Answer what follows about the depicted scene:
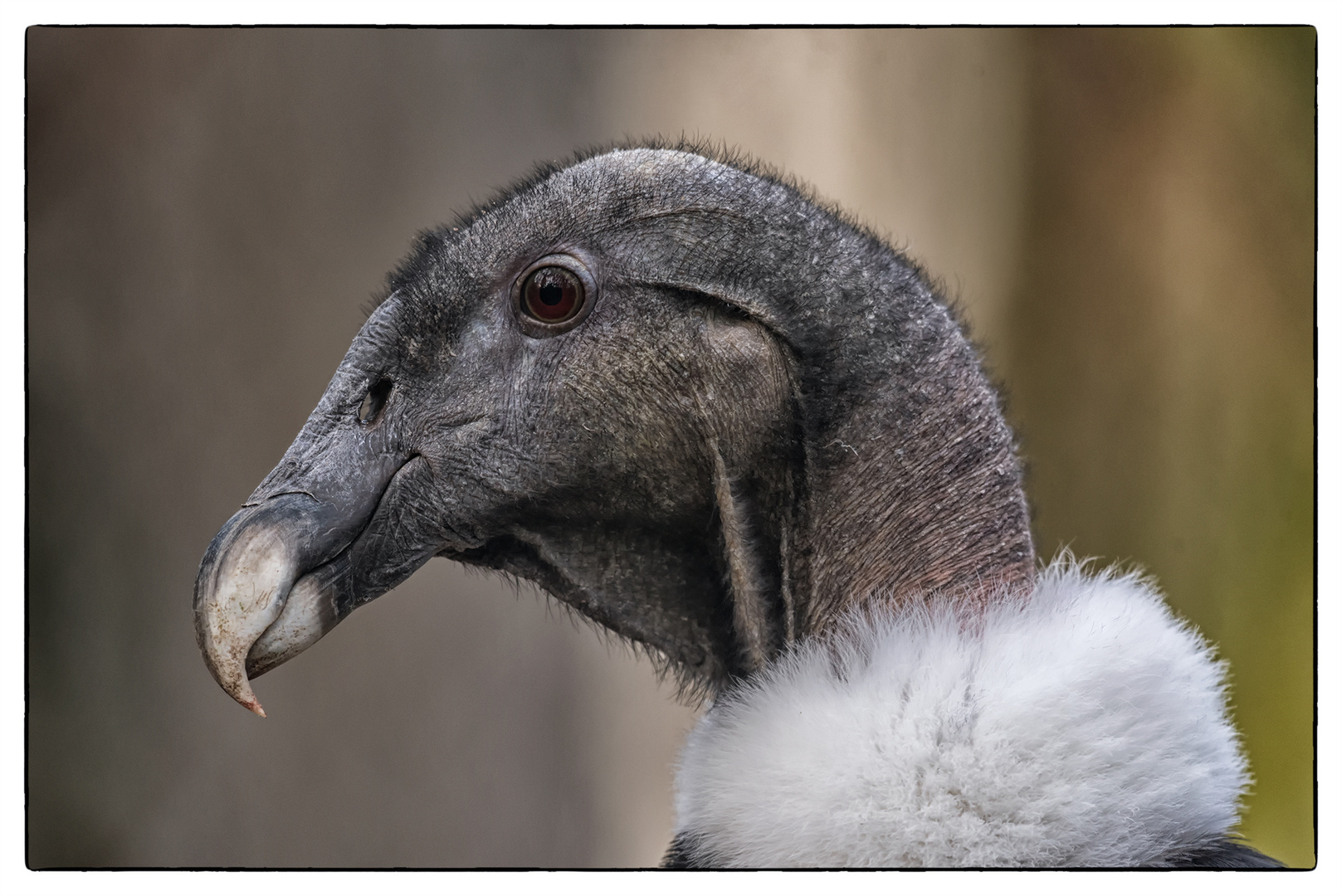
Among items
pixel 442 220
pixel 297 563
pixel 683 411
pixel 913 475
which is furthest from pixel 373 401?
pixel 442 220

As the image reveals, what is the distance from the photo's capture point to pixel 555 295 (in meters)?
1.84

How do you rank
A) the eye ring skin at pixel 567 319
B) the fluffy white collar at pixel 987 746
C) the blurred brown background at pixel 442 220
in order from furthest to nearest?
the blurred brown background at pixel 442 220 < the eye ring skin at pixel 567 319 < the fluffy white collar at pixel 987 746

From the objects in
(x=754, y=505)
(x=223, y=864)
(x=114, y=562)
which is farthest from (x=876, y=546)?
(x=114, y=562)

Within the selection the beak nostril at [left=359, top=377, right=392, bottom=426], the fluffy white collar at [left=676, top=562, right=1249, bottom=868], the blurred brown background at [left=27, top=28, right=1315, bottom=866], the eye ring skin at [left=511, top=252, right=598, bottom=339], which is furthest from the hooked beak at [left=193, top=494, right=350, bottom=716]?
the blurred brown background at [left=27, top=28, right=1315, bottom=866]

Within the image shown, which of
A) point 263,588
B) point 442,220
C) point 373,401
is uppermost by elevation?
point 442,220

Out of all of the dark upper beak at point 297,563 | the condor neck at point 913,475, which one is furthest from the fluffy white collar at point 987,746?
the dark upper beak at point 297,563

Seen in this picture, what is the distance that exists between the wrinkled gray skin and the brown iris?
24 millimetres

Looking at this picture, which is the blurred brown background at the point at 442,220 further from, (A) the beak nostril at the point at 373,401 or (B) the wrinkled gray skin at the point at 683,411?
(A) the beak nostril at the point at 373,401

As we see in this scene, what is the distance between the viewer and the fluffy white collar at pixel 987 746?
159cm

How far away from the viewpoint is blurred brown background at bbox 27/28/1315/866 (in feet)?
7.73

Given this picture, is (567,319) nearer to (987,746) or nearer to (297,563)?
(297,563)

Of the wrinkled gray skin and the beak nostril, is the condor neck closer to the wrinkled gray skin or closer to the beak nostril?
the wrinkled gray skin

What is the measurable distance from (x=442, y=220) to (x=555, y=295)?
1089mm

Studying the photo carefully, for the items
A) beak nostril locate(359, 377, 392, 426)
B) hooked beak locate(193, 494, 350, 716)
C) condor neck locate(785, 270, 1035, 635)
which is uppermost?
condor neck locate(785, 270, 1035, 635)
